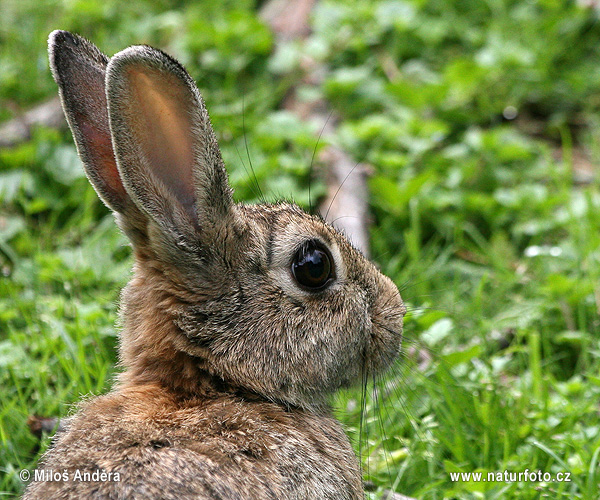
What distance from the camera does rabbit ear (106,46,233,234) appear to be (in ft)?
9.32

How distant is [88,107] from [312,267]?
1002mm

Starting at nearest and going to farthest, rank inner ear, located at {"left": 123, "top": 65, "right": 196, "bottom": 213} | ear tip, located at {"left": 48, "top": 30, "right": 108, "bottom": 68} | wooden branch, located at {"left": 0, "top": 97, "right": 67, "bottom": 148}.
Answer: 1. inner ear, located at {"left": 123, "top": 65, "right": 196, "bottom": 213}
2. ear tip, located at {"left": 48, "top": 30, "right": 108, "bottom": 68}
3. wooden branch, located at {"left": 0, "top": 97, "right": 67, "bottom": 148}

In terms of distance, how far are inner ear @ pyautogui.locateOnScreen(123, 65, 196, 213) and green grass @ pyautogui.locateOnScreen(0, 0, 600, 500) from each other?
3.02ft

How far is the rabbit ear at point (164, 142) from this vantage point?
284cm

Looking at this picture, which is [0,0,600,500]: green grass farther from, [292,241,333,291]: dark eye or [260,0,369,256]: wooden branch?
[292,241,333,291]: dark eye

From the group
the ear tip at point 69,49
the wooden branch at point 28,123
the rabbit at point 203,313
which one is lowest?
the rabbit at point 203,313

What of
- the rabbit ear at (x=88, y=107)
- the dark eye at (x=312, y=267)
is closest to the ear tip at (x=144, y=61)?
the rabbit ear at (x=88, y=107)

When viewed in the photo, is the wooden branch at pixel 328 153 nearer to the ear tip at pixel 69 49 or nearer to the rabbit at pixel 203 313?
the rabbit at pixel 203 313

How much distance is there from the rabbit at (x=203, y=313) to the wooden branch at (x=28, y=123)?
2460mm

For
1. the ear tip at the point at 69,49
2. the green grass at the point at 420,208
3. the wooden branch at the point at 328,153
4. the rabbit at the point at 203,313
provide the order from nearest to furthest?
1. the rabbit at the point at 203,313
2. the ear tip at the point at 69,49
3. the green grass at the point at 420,208
4. the wooden branch at the point at 328,153

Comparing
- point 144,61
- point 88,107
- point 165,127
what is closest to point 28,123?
point 88,107

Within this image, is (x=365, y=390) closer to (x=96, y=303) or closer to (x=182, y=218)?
(x=182, y=218)

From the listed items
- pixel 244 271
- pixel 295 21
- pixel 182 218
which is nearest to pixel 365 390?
pixel 244 271

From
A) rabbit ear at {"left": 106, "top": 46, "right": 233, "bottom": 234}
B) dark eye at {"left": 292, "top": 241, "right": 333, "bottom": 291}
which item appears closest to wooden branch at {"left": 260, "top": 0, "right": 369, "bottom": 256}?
dark eye at {"left": 292, "top": 241, "right": 333, "bottom": 291}
